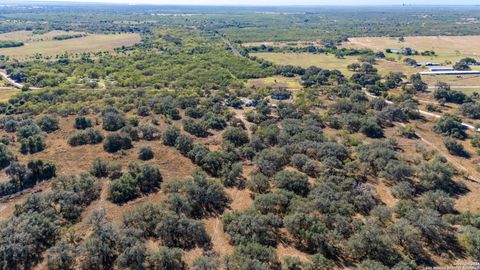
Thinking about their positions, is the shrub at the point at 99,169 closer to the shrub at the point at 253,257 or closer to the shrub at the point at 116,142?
the shrub at the point at 116,142

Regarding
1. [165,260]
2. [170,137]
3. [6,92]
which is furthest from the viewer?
[6,92]

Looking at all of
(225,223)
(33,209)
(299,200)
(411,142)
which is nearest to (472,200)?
(411,142)

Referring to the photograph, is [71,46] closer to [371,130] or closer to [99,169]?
[99,169]

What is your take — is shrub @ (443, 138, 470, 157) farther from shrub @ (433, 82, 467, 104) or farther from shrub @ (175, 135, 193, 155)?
shrub @ (175, 135, 193, 155)

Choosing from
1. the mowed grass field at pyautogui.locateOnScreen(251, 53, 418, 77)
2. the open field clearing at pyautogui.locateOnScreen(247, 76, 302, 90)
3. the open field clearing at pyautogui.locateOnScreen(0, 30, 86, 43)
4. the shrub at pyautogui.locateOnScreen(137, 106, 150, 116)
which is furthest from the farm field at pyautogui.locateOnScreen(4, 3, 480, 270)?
the open field clearing at pyautogui.locateOnScreen(0, 30, 86, 43)

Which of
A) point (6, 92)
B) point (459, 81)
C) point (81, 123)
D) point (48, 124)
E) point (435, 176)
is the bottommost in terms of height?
point (435, 176)

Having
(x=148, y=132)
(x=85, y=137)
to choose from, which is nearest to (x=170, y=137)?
(x=148, y=132)

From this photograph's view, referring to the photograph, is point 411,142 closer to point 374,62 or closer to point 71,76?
point 374,62

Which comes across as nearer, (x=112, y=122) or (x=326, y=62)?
(x=112, y=122)
